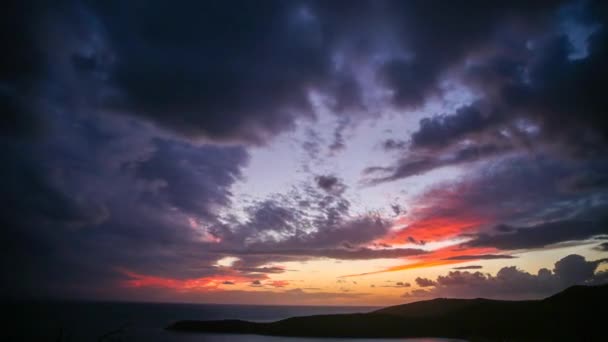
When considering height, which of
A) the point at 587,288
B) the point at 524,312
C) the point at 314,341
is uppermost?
the point at 587,288

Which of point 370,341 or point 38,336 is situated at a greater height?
point 38,336

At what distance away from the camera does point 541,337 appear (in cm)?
8631

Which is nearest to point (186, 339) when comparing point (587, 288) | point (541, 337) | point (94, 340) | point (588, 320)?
point (94, 340)

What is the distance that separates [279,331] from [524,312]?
86.2m

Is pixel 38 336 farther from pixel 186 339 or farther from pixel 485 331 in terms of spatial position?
pixel 485 331

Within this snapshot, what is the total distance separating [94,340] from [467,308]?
12617cm

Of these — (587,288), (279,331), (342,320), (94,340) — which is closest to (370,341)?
(342,320)

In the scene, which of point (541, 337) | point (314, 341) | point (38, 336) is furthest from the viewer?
point (314, 341)

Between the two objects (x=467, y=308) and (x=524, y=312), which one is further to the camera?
(x=467, y=308)

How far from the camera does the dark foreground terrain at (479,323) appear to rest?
8788cm

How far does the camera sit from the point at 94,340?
331ft

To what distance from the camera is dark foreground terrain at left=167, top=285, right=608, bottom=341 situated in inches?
3460

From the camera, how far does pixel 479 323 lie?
10756 centimetres

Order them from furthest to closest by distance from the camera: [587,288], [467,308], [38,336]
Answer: [467,308]
[587,288]
[38,336]
